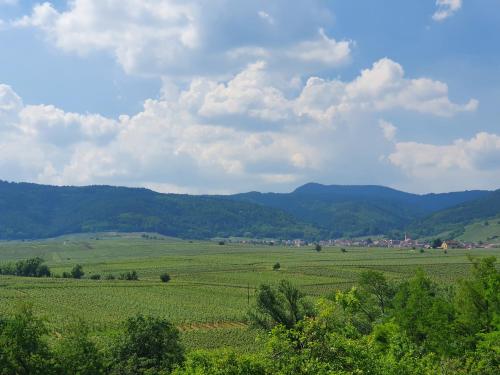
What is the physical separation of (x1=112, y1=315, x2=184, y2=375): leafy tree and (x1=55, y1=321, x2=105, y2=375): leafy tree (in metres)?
3.19

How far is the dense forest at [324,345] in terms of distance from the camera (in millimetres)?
23531

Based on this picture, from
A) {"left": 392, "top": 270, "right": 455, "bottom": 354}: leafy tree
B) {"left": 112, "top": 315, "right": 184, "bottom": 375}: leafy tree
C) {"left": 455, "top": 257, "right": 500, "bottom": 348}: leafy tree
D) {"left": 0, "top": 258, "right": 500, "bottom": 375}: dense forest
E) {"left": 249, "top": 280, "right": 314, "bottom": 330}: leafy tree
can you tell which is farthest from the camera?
{"left": 249, "top": 280, "right": 314, "bottom": 330}: leafy tree

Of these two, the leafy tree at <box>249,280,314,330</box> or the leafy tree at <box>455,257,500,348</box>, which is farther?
the leafy tree at <box>249,280,314,330</box>

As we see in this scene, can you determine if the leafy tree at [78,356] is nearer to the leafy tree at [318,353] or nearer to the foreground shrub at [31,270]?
the leafy tree at [318,353]

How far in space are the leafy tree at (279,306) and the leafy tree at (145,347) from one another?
2916 centimetres

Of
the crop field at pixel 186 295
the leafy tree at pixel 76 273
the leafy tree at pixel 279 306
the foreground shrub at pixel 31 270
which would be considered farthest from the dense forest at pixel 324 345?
the foreground shrub at pixel 31 270

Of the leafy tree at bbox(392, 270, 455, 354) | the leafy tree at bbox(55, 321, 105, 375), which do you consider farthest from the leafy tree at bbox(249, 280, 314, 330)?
the leafy tree at bbox(55, 321, 105, 375)

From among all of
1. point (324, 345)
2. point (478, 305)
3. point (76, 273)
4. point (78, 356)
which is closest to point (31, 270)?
point (76, 273)

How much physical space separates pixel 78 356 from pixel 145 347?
6.81 m

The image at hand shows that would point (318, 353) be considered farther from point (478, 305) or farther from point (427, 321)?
point (478, 305)

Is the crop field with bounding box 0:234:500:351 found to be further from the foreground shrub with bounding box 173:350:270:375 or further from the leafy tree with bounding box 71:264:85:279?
the foreground shrub with bounding box 173:350:270:375

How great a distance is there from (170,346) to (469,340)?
24930 mm

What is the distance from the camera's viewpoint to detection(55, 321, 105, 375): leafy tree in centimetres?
3728

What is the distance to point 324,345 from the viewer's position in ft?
77.6
